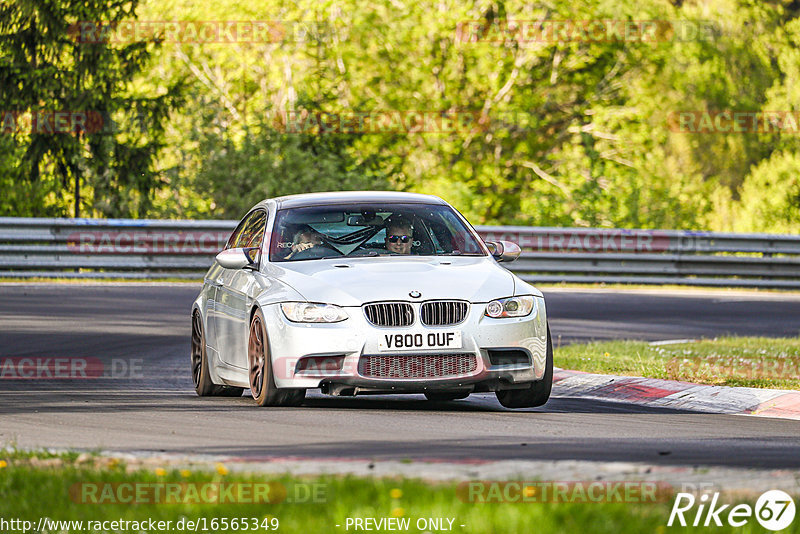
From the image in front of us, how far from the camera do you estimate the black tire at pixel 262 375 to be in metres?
9.88

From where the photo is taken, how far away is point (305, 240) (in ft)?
35.4

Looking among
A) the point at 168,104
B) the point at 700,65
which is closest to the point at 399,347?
the point at 168,104

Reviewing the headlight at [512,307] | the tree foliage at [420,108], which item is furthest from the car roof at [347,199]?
the tree foliage at [420,108]

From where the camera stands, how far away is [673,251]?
26484 mm

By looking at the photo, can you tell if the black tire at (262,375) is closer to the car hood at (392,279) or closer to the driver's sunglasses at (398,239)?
the car hood at (392,279)

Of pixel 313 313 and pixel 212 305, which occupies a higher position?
pixel 313 313

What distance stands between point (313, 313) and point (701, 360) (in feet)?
16.8

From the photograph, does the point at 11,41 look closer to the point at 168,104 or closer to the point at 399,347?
the point at 168,104

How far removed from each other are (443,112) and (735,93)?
27640 millimetres

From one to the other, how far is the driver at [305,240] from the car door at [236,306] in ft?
1.07

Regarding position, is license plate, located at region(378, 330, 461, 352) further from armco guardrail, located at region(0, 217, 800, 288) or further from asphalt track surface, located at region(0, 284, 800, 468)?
armco guardrail, located at region(0, 217, 800, 288)

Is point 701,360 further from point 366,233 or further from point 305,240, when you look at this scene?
point 305,240

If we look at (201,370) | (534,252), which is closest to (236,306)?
(201,370)

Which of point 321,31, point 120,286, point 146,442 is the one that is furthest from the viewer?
point 321,31
